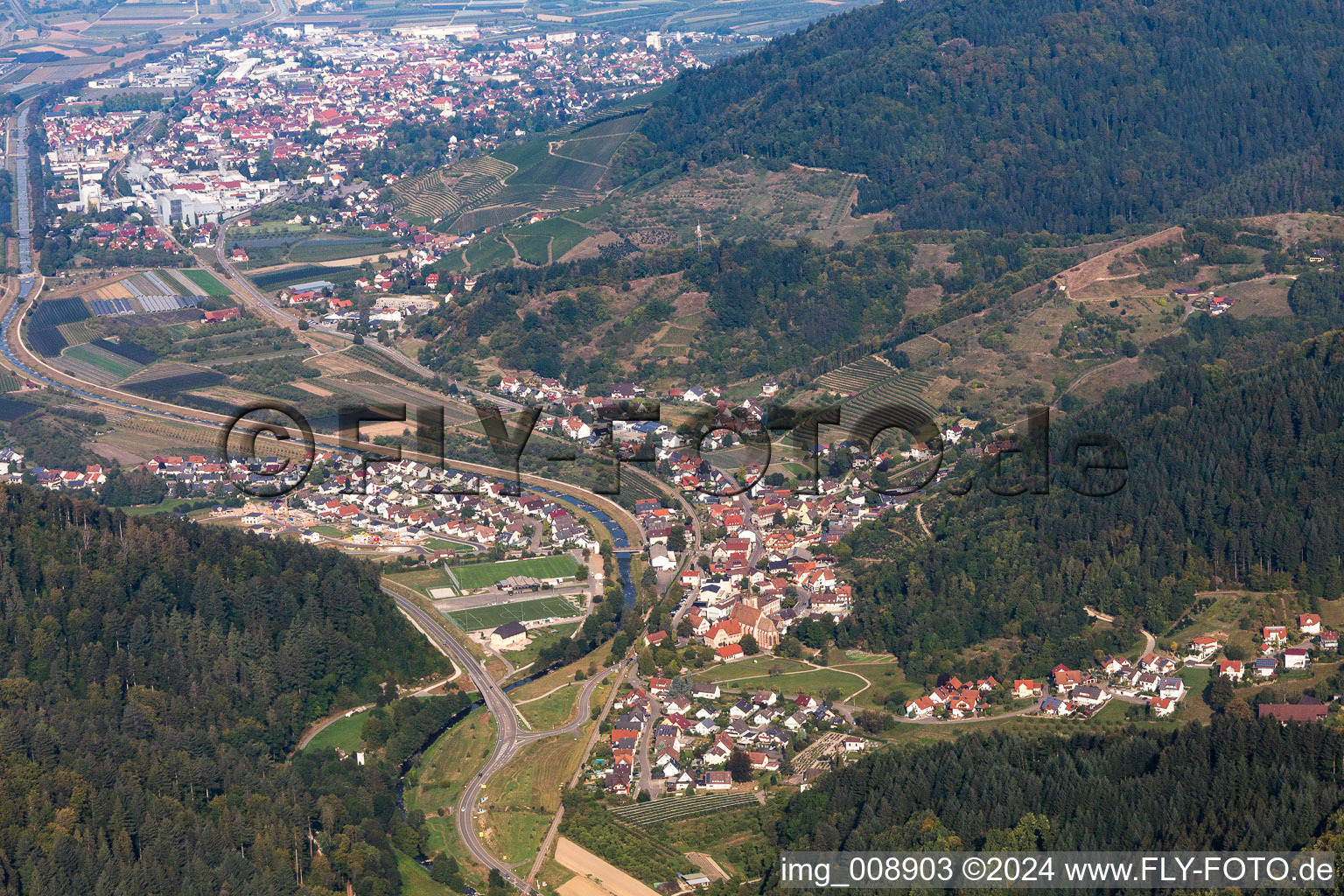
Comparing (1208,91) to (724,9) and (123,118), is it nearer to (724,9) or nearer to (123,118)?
(123,118)

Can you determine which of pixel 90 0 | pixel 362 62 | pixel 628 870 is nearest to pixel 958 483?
pixel 628 870

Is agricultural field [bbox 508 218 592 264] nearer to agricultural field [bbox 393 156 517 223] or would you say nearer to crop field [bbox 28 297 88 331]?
agricultural field [bbox 393 156 517 223]

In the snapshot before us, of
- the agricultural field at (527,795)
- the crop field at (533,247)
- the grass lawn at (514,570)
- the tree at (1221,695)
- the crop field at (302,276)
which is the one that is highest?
the crop field at (533,247)

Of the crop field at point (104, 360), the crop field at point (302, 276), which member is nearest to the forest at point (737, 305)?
the crop field at point (302, 276)

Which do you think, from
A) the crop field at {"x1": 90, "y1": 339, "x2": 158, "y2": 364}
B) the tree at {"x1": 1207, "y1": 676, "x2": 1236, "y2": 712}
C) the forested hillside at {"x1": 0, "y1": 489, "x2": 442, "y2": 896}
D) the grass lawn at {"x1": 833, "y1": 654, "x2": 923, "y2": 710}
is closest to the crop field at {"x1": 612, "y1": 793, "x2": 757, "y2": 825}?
the forested hillside at {"x1": 0, "y1": 489, "x2": 442, "y2": 896}

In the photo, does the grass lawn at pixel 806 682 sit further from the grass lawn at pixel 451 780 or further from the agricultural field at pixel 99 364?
the agricultural field at pixel 99 364
